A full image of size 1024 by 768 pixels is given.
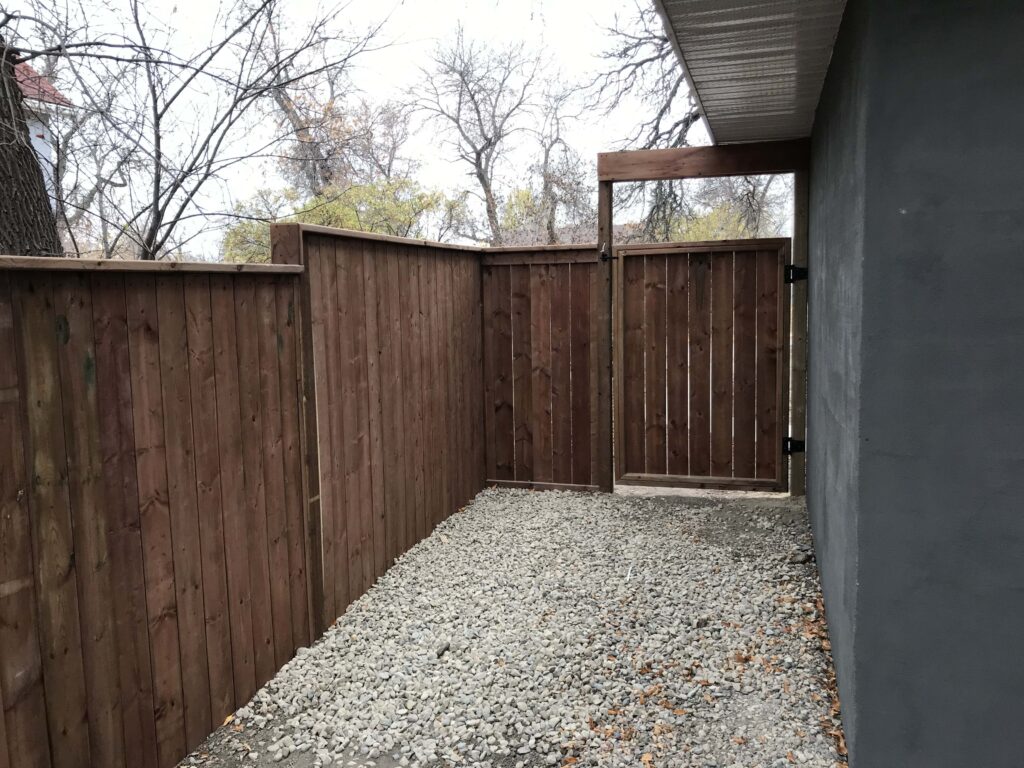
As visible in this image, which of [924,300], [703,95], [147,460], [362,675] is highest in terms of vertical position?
[703,95]

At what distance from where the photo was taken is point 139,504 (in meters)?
2.15

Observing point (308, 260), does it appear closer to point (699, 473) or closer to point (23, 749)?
point (23, 749)

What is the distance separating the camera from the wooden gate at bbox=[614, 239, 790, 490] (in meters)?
5.00

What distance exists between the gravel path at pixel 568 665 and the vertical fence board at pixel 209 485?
7.9 inches

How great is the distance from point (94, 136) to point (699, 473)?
4.39 meters

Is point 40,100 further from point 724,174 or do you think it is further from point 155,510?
point 724,174

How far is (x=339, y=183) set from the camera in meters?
10.8

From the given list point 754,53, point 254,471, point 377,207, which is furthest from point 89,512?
point 377,207

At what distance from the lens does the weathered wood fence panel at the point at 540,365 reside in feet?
17.3

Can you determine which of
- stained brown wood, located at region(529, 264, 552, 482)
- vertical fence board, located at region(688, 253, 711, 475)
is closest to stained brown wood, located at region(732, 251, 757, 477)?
vertical fence board, located at region(688, 253, 711, 475)

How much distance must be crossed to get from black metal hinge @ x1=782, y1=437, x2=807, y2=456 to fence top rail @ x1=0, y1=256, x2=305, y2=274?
3.35 m

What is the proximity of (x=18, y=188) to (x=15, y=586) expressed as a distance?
2.02 meters

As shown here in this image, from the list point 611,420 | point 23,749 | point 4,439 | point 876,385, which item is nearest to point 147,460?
point 4,439

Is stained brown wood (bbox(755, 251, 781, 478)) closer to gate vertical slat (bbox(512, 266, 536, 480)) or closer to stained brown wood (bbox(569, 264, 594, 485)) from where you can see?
stained brown wood (bbox(569, 264, 594, 485))
